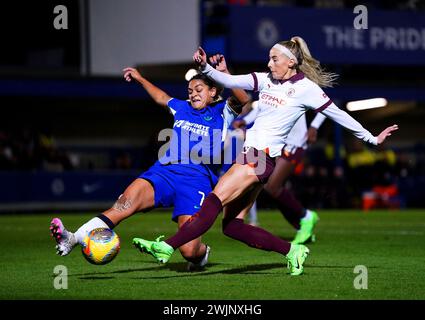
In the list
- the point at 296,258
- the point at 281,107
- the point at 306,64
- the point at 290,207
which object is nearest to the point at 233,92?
the point at 281,107

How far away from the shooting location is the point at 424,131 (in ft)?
103

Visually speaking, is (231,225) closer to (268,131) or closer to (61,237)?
(268,131)

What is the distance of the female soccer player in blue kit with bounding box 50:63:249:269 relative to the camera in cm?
905

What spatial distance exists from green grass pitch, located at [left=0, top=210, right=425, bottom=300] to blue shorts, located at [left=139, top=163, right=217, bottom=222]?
0.61 meters

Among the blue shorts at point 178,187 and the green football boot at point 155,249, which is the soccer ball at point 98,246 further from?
the blue shorts at point 178,187

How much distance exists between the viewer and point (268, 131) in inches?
341

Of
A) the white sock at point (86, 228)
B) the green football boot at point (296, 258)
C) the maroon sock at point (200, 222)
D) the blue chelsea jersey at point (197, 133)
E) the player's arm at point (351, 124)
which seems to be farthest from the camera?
the blue chelsea jersey at point (197, 133)

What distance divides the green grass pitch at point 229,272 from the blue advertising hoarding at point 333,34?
1043 centimetres

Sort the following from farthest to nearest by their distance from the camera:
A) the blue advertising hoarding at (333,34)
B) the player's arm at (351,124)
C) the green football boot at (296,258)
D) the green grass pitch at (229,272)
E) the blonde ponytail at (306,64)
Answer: the blue advertising hoarding at (333,34) → the blonde ponytail at (306,64) → the green football boot at (296,258) → the player's arm at (351,124) → the green grass pitch at (229,272)

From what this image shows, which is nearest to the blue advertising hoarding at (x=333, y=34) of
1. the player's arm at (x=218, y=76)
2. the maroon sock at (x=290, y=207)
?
the maroon sock at (x=290, y=207)

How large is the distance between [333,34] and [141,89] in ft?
16.7

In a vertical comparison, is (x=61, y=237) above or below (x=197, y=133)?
below

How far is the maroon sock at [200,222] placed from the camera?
8305mm
